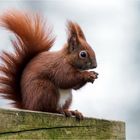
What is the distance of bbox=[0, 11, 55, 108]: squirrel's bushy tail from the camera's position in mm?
2158

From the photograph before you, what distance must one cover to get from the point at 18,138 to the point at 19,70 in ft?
2.91

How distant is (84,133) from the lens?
167 cm

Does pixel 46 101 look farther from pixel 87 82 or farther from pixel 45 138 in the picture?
pixel 45 138

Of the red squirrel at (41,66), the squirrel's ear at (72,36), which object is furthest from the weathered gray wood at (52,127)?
the squirrel's ear at (72,36)

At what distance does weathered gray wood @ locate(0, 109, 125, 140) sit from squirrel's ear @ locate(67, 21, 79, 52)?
62 centimetres

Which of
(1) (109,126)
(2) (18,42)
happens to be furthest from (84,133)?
(2) (18,42)

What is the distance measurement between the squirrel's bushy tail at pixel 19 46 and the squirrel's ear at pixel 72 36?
0.09 m

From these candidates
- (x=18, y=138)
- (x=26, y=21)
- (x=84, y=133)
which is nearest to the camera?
(x=18, y=138)

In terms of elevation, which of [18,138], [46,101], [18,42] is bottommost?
[18,138]

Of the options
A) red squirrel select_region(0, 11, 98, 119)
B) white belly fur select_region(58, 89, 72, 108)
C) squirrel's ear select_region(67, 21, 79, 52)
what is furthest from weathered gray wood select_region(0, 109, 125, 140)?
squirrel's ear select_region(67, 21, 79, 52)

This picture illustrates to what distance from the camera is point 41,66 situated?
7.18ft

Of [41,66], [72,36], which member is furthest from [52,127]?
[72,36]

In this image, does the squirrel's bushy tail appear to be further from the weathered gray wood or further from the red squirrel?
the weathered gray wood

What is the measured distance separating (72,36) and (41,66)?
0.88 feet
